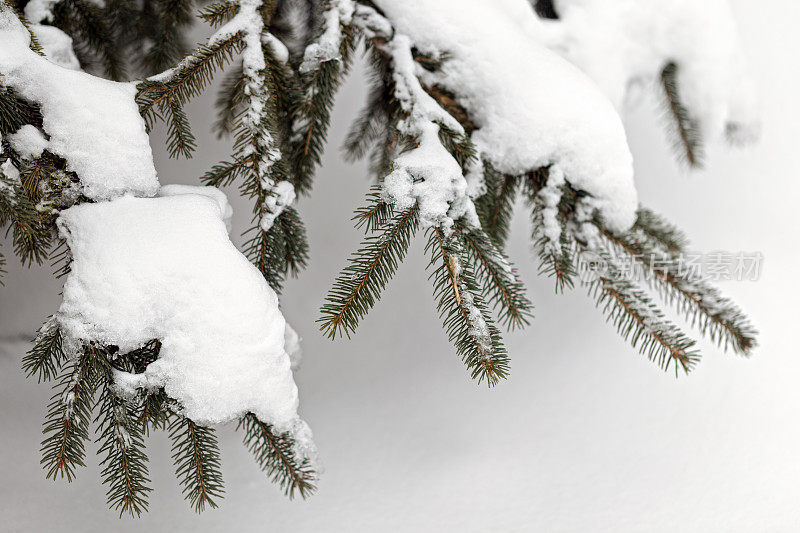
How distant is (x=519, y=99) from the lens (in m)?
0.72

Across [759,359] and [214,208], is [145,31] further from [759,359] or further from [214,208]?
[759,359]

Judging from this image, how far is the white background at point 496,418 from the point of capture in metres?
1.03

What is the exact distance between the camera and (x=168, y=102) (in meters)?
0.68

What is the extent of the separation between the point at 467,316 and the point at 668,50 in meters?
0.68

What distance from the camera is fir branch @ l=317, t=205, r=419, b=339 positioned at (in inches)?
23.5

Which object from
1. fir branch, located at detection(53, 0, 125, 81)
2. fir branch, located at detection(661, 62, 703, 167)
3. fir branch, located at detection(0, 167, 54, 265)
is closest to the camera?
fir branch, located at detection(0, 167, 54, 265)

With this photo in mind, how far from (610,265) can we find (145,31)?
3.14 ft

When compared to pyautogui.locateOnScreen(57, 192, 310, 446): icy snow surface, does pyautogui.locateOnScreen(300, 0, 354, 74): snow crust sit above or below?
above

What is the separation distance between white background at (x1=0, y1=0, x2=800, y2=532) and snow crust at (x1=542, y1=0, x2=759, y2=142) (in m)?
0.61

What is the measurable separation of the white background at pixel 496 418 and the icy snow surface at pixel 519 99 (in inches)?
24.5

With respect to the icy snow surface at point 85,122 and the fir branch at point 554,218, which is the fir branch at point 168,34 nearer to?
the icy snow surface at point 85,122

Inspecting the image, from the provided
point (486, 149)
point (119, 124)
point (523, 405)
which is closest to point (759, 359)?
point (523, 405)

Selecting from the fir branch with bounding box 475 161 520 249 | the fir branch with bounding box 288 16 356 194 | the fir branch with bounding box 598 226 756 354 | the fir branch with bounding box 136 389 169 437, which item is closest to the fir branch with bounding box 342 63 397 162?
the fir branch with bounding box 288 16 356 194

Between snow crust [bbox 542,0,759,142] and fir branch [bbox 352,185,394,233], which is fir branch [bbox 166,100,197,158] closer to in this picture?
fir branch [bbox 352,185,394,233]
